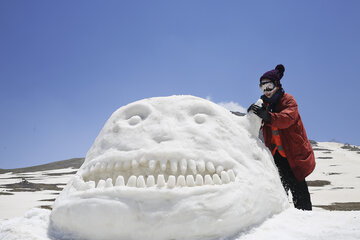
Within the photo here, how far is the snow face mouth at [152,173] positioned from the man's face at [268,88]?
139cm

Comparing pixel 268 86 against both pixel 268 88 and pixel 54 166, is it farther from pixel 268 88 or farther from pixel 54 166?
pixel 54 166

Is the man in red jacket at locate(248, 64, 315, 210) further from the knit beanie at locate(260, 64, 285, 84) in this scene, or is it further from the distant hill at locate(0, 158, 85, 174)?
the distant hill at locate(0, 158, 85, 174)

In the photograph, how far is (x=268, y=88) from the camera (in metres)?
4.12

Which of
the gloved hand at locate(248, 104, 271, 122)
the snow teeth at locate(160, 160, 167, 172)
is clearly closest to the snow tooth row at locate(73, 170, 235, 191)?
the snow teeth at locate(160, 160, 167, 172)

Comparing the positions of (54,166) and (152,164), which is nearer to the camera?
(152,164)

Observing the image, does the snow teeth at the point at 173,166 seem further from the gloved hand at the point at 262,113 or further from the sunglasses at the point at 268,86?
the sunglasses at the point at 268,86

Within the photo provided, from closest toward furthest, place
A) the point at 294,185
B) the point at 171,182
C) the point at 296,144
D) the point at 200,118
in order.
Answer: the point at 171,182 → the point at 200,118 → the point at 296,144 → the point at 294,185

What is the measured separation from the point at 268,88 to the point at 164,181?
2.03 m

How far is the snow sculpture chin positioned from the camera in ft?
8.87

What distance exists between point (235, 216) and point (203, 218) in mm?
336

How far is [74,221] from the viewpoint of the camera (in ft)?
9.29

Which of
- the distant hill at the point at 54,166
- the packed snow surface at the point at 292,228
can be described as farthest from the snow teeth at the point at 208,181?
the distant hill at the point at 54,166

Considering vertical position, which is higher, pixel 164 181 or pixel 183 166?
pixel 183 166

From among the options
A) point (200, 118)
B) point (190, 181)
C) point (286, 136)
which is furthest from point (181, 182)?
point (286, 136)
